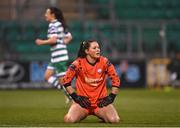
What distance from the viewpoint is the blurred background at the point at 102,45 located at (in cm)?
2269

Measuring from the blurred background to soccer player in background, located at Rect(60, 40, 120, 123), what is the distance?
1232 cm

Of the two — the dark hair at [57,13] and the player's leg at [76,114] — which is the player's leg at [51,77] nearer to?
the dark hair at [57,13]

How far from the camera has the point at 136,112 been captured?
12.8 meters

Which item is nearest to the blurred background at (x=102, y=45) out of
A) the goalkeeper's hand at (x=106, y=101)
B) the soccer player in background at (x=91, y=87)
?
the soccer player in background at (x=91, y=87)

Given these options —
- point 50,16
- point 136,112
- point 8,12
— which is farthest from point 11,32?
point 136,112

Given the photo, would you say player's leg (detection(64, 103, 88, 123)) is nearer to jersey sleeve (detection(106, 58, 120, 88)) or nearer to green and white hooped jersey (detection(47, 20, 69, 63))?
jersey sleeve (detection(106, 58, 120, 88))

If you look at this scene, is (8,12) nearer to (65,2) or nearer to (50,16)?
(65,2)

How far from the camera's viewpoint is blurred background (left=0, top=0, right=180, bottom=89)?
2269 cm

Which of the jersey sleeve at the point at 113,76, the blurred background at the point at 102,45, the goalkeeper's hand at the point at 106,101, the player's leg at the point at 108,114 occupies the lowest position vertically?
the blurred background at the point at 102,45

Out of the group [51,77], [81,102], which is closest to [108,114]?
[81,102]

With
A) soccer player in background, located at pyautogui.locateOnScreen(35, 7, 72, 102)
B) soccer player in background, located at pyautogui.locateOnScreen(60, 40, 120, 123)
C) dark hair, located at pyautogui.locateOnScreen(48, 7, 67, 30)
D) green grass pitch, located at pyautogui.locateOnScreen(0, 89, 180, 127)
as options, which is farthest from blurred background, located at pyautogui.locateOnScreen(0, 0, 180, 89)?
soccer player in background, located at pyautogui.locateOnScreen(60, 40, 120, 123)

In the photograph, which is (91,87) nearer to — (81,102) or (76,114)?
(81,102)

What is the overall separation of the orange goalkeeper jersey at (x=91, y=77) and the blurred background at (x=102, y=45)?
40.4 ft

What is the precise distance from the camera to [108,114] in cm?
A: 1015
